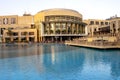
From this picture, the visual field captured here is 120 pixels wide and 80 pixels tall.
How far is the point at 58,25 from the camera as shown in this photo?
4360 inches

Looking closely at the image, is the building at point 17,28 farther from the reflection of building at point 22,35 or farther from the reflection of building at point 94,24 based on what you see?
the reflection of building at point 94,24

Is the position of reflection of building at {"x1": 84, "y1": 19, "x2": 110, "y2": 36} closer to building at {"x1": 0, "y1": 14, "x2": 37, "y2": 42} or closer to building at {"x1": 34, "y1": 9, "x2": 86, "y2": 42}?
building at {"x1": 34, "y1": 9, "x2": 86, "y2": 42}

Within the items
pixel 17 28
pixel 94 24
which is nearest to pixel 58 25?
pixel 17 28

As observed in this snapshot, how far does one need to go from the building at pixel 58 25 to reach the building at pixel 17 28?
4.84 meters

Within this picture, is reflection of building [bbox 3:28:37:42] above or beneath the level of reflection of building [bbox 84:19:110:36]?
beneath

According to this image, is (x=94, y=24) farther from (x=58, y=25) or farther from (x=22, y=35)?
(x=22, y=35)

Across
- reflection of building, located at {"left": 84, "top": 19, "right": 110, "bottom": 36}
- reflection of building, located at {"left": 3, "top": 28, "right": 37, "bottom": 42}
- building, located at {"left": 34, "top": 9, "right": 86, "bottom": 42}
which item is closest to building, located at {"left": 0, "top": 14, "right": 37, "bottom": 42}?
reflection of building, located at {"left": 3, "top": 28, "right": 37, "bottom": 42}

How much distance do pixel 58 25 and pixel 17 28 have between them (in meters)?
26.0

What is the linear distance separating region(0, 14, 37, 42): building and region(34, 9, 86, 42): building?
15.9ft

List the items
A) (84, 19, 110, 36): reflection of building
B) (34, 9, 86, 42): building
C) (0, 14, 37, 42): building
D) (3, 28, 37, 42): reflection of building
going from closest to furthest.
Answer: (34, 9, 86, 42): building, (3, 28, 37, 42): reflection of building, (0, 14, 37, 42): building, (84, 19, 110, 36): reflection of building

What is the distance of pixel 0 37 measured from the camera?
393 ft

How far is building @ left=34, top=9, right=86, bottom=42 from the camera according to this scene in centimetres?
11006

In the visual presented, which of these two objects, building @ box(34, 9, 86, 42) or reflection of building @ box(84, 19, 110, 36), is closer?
building @ box(34, 9, 86, 42)

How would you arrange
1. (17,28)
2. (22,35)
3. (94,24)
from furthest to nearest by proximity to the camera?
(94,24)
(17,28)
(22,35)
